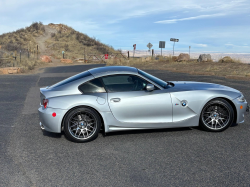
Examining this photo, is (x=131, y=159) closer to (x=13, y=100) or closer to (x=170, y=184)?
(x=170, y=184)

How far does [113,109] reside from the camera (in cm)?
562

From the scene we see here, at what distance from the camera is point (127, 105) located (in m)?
5.66

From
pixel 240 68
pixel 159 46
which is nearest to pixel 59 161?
pixel 240 68

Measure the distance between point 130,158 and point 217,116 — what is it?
229 centimetres

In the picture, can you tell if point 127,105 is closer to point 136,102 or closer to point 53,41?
point 136,102

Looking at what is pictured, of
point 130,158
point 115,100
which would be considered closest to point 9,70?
point 115,100

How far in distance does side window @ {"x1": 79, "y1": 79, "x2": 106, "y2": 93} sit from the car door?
0.10m

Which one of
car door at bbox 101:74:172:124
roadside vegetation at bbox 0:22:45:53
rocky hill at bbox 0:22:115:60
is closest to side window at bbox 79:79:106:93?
car door at bbox 101:74:172:124

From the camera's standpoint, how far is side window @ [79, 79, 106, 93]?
18.9 feet

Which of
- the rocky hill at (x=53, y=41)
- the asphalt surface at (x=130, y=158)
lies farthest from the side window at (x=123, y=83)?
the rocky hill at (x=53, y=41)

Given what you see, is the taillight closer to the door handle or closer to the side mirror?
the door handle

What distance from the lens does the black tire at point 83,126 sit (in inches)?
218

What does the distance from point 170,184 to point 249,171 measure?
3.93ft

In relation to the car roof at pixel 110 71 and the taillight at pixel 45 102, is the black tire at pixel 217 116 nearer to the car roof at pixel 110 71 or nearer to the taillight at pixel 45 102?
the car roof at pixel 110 71
